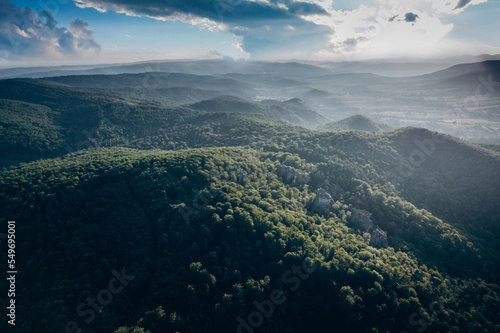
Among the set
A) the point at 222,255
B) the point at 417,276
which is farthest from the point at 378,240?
the point at 222,255

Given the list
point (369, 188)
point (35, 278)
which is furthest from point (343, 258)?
point (35, 278)

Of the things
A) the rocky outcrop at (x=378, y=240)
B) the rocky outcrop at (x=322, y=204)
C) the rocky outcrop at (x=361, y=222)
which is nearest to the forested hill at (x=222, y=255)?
the rocky outcrop at (x=322, y=204)

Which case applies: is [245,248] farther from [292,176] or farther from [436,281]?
[436,281]

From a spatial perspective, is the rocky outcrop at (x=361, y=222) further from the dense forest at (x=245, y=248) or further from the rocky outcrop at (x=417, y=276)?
the rocky outcrop at (x=417, y=276)

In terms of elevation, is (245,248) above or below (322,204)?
below

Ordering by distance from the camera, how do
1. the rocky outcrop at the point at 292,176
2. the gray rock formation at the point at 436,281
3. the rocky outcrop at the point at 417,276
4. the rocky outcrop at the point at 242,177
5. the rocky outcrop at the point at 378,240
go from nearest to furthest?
1. the rocky outcrop at the point at 417,276
2. the gray rock formation at the point at 436,281
3. the rocky outcrop at the point at 378,240
4. the rocky outcrop at the point at 242,177
5. the rocky outcrop at the point at 292,176

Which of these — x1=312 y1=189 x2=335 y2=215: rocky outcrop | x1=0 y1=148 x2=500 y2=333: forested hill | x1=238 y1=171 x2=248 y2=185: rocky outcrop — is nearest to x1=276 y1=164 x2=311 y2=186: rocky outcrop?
x1=0 y1=148 x2=500 y2=333: forested hill
